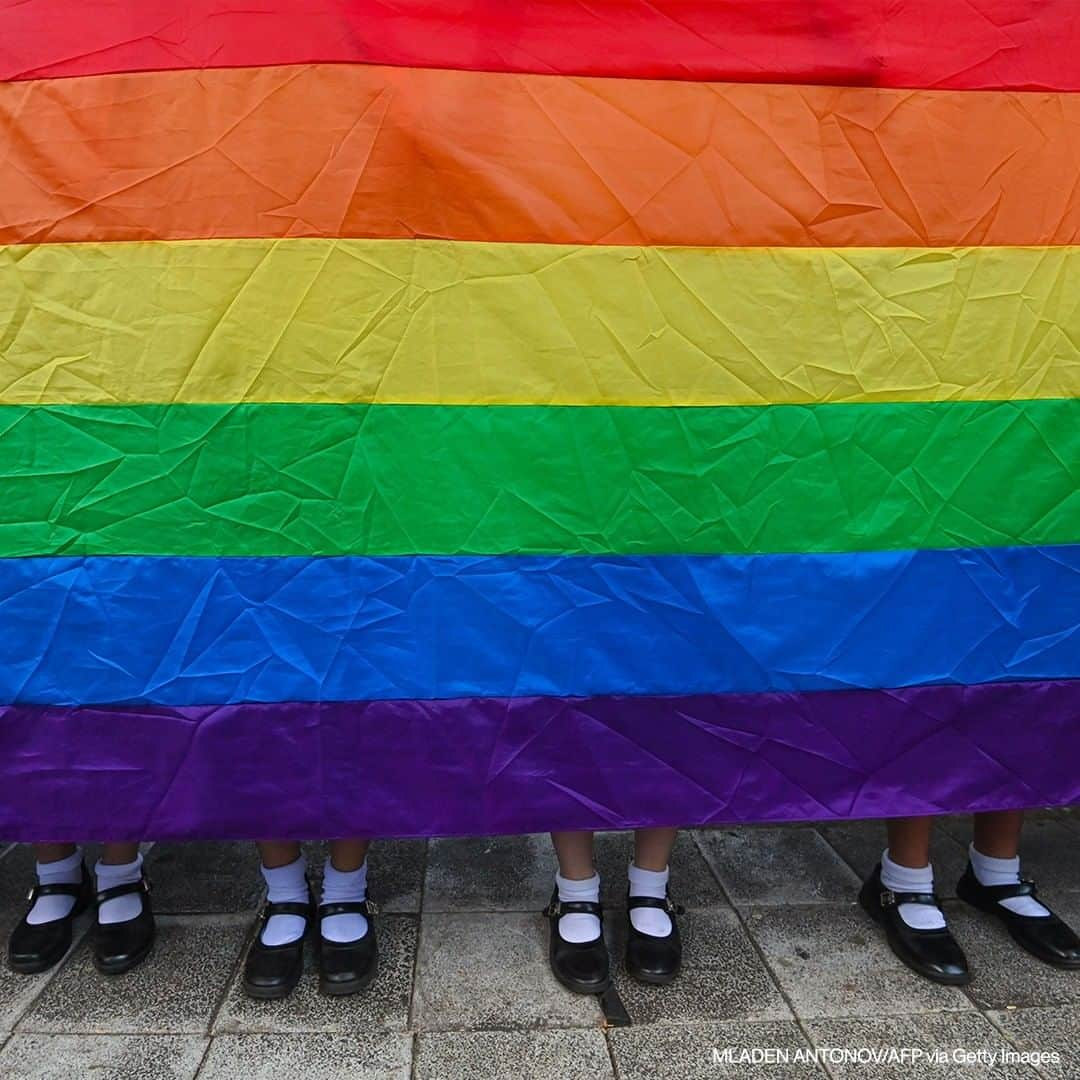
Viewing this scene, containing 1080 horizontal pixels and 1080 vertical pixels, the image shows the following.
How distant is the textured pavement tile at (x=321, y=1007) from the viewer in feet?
5.18

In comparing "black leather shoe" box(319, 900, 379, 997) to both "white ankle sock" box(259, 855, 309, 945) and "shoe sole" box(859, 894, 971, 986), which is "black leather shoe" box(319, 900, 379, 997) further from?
"shoe sole" box(859, 894, 971, 986)

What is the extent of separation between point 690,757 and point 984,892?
2.59 ft

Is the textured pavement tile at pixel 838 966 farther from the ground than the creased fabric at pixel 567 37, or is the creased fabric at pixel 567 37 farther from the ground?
the creased fabric at pixel 567 37

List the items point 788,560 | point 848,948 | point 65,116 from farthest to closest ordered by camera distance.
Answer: point 848,948 → point 788,560 → point 65,116

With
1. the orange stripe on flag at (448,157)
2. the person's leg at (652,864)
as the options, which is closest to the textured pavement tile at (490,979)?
the person's leg at (652,864)

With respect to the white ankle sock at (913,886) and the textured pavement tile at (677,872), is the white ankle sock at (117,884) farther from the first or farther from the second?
the white ankle sock at (913,886)

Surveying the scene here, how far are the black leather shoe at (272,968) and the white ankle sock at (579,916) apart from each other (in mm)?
503

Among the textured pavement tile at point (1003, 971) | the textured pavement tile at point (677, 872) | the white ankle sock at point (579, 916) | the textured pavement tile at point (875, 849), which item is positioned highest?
the white ankle sock at point (579, 916)

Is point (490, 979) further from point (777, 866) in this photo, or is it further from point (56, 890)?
point (56, 890)

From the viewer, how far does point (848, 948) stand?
1.80m

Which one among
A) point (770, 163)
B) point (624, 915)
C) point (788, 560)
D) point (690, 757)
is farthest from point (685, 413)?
point (624, 915)

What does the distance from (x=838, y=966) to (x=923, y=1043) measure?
223 millimetres

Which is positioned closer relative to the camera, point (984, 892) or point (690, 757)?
point (690, 757)

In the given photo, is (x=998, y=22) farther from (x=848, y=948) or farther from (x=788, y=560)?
(x=848, y=948)
